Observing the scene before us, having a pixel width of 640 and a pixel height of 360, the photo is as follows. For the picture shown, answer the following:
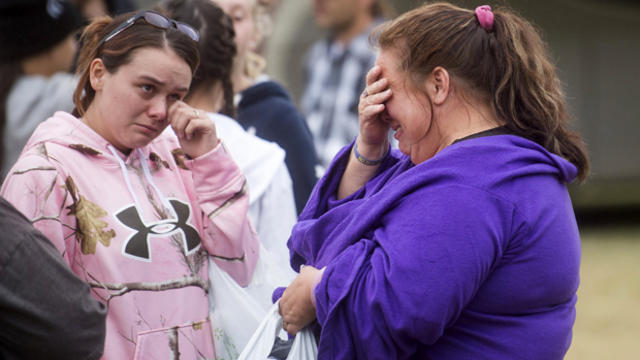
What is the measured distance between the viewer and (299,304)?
2.12 meters

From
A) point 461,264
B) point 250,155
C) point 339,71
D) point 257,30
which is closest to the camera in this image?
point 461,264

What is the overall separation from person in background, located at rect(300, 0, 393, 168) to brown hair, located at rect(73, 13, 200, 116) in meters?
2.68

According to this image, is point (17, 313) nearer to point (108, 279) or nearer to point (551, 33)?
point (108, 279)

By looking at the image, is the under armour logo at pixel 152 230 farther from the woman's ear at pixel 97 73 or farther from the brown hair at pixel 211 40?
the brown hair at pixel 211 40

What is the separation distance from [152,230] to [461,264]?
874mm

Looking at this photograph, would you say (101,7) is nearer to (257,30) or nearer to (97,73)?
(257,30)

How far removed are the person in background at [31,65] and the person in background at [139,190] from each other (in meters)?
2.21

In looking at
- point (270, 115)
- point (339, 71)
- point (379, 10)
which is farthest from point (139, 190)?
point (379, 10)

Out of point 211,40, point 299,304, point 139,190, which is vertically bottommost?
point 299,304

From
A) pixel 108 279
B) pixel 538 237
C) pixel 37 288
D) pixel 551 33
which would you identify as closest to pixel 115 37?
pixel 108 279

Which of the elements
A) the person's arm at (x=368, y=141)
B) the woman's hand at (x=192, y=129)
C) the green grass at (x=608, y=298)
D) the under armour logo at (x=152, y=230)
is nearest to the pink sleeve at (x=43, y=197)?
the under armour logo at (x=152, y=230)

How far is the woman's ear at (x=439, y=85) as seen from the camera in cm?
207

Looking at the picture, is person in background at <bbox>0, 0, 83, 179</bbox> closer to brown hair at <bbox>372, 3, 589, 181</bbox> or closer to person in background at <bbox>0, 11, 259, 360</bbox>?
person in background at <bbox>0, 11, 259, 360</bbox>

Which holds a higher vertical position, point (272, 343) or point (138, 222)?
point (138, 222)
